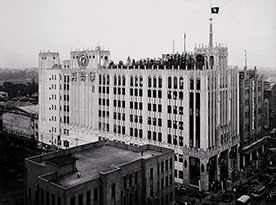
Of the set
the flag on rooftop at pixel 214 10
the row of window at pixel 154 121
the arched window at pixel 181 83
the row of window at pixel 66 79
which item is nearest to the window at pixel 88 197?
the row of window at pixel 154 121

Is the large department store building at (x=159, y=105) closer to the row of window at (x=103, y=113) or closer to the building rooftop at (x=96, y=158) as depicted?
the row of window at (x=103, y=113)

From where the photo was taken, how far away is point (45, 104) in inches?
2990

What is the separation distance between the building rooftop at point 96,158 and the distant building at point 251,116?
79.9 ft

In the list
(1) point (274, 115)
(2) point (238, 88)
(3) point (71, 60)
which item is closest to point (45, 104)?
(3) point (71, 60)

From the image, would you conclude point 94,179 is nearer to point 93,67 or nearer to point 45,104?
point 93,67

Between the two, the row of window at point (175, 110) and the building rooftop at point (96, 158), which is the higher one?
the row of window at point (175, 110)

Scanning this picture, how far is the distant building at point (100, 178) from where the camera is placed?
31.8 m

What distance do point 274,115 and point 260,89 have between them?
1534 cm

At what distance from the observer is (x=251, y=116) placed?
6588 cm

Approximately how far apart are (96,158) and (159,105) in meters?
18.1

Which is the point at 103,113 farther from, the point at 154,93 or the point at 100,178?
the point at 100,178

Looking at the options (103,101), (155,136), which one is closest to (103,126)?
(103,101)

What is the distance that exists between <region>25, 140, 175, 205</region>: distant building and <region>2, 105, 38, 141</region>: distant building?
Answer: 37.7 meters

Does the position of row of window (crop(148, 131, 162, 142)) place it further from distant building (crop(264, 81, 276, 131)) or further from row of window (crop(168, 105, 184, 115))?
distant building (crop(264, 81, 276, 131))
